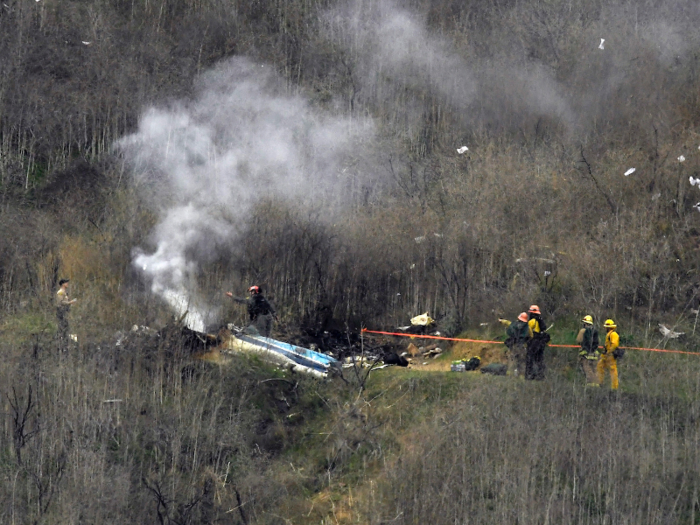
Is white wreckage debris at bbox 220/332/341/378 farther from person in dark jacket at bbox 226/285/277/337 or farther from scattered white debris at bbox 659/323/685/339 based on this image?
scattered white debris at bbox 659/323/685/339

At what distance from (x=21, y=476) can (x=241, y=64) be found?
14469 mm

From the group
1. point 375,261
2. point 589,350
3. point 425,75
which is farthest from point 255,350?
point 425,75

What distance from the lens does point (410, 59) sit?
86.5ft

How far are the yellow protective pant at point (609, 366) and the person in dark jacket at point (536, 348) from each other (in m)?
0.80

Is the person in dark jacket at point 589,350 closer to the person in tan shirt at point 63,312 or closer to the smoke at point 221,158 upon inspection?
the smoke at point 221,158

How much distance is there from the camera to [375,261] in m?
19.4

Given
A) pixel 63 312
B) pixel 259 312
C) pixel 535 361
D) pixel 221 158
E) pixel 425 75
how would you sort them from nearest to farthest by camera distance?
pixel 535 361 → pixel 63 312 → pixel 259 312 → pixel 221 158 → pixel 425 75

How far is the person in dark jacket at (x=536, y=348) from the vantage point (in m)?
15.2

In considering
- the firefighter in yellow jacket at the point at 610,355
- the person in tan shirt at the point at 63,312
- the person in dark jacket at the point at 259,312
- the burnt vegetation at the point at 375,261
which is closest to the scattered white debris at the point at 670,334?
the burnt vegetation at the point at 375,261

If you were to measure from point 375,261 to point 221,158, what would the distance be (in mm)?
5383

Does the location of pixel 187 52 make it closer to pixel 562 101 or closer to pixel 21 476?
pixel 562 101

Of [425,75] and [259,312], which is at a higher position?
[425,75]

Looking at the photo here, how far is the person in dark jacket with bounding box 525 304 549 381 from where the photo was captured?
15203mm

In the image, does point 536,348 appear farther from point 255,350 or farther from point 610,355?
point 255,350
